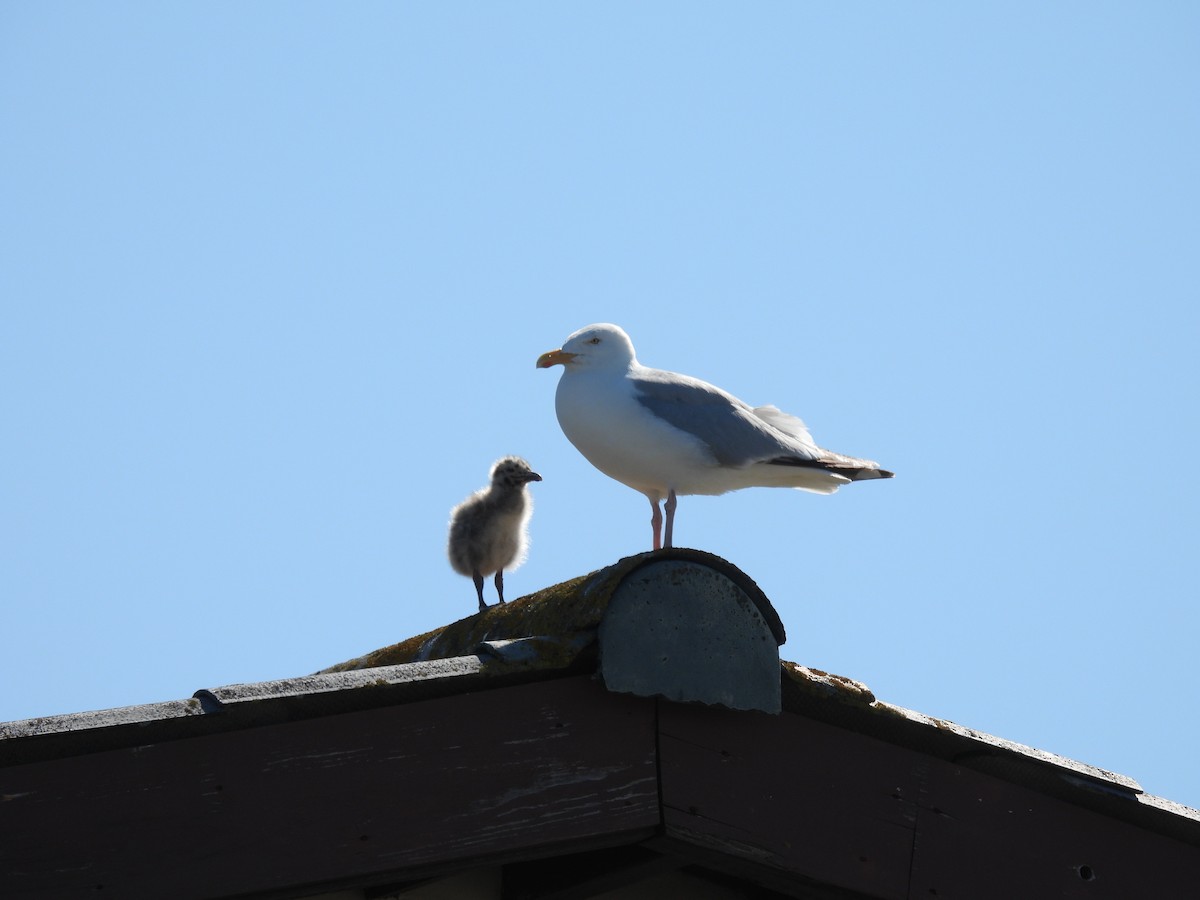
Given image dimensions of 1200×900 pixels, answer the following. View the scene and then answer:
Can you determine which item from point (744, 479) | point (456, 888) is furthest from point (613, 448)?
point (456, 888)

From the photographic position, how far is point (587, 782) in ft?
15.0

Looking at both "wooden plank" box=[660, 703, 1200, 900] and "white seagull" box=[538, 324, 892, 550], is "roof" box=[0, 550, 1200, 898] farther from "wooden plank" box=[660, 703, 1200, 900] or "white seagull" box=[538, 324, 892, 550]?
"white seagull" box=[538, 324, 892, 550]

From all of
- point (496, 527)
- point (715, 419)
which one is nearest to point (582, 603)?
point (715, 419)

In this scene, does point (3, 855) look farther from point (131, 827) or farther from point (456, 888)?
point (456, 888)

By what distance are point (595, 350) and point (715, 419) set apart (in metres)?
0.73

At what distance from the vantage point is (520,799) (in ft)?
14.8

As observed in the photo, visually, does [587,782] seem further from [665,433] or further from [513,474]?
[513,474]

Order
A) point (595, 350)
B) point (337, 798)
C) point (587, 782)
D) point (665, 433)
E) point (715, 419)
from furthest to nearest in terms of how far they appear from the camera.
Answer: point (595, 350) < point (715, 419) < point (665, 433) < point (587, 782) < point (337, 798)

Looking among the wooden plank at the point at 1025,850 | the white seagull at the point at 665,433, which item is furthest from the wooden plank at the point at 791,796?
the white seagull at the point at 665,433

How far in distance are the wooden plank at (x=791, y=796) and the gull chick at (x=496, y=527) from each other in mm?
4952

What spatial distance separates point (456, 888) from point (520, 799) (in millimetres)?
785

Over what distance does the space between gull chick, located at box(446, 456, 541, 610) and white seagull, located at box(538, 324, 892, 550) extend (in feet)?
7.25

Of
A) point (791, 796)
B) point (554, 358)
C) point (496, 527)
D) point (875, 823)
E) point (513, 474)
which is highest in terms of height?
point (554, 358)

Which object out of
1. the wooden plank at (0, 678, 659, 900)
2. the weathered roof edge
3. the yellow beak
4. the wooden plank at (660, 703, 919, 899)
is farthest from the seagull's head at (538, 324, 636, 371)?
the wooden plank at (0, 678, 659, 900)
